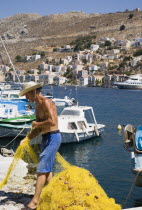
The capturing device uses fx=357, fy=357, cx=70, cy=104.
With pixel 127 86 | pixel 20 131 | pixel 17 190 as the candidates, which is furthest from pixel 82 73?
pixel 17 190

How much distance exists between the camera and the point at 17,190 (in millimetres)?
6637

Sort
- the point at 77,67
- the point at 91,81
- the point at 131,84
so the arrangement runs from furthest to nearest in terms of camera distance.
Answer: the point at 77,67, the point at 91,81, the point at 131,84

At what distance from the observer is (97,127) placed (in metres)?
21.6

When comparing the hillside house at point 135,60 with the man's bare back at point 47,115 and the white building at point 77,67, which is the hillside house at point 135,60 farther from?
the man's bare back at point 47,115

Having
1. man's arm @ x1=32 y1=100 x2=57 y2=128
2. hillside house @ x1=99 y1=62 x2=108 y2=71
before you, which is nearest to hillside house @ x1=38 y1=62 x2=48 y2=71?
hillside house @ x1=99 y1=62 x2=108 y2=71

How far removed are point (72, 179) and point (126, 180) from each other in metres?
8.44

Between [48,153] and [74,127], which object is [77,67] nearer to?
[74,127]

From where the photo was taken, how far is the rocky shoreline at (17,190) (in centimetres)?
576

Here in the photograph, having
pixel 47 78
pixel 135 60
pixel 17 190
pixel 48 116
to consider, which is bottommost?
pixel 47 78

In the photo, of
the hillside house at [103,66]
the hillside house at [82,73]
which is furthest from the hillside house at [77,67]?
the hillside house at [103,66]

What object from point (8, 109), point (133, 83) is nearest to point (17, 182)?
point (8, 109)

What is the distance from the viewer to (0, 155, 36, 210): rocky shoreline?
5757 millimetres

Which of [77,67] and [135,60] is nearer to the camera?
[135,60]

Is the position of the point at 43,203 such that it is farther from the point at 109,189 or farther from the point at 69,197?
the point at 109,189
